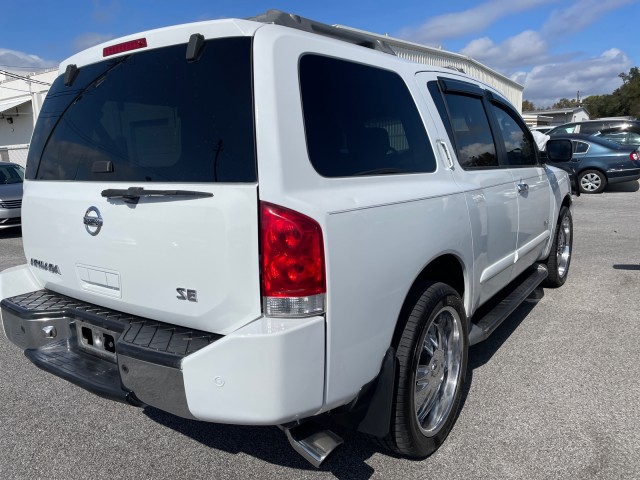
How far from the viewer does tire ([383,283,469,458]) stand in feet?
7.95

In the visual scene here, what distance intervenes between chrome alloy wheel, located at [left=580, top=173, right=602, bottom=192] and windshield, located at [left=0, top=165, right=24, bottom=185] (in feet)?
46.0

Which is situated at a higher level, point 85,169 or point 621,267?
point 85,169

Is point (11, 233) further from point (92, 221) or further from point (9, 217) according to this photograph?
point (92, 221)

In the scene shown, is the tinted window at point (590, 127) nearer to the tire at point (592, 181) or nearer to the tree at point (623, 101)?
the tire at point (592, 181)

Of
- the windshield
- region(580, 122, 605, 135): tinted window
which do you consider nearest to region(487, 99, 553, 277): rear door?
the windshield

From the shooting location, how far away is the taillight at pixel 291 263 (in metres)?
1.96

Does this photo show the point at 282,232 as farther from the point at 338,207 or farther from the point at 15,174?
the point at 15,174

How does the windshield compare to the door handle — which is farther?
the windshield

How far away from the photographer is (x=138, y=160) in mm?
2383

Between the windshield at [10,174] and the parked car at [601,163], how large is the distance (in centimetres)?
1315

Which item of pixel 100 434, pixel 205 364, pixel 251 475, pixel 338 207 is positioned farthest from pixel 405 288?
pixel 100 434

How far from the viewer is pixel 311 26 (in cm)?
259

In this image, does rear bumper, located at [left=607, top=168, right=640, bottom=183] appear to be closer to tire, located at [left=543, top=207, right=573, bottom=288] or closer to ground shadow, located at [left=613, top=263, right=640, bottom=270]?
→ ground shadow, located at [left=613, top=263, right=640, bottom=270]

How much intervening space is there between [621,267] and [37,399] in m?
6.34
